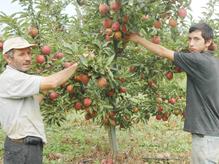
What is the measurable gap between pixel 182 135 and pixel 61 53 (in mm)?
4444

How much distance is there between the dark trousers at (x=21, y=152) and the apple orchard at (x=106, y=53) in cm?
75

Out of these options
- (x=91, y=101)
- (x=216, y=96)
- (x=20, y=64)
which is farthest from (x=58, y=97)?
(x=216, y=96)

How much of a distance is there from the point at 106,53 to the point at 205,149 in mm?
1291

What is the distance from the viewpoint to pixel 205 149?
3922 mm

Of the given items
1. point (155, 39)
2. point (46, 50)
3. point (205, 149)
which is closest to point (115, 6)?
point (155, 39)

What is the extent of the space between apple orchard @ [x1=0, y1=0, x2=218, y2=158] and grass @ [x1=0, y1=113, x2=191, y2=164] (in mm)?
1072

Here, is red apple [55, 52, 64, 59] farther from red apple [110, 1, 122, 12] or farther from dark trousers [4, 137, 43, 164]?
dark trousers [4, 137, 43, 164]

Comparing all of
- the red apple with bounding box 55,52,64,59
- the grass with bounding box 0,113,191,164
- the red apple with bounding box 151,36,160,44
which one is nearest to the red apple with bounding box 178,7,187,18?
the red apple with bounding box 151,36,160,44

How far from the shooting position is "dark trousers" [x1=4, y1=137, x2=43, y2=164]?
378cm

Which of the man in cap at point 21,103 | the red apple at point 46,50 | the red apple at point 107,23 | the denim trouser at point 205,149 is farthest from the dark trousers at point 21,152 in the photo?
the red apple at point 107,23

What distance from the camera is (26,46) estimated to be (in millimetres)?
3807

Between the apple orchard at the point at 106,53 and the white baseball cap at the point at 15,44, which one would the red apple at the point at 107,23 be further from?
the white baseball cap at the point at 15,44

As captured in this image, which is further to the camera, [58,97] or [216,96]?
[58,97]

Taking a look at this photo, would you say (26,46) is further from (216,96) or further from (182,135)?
(182,135)
